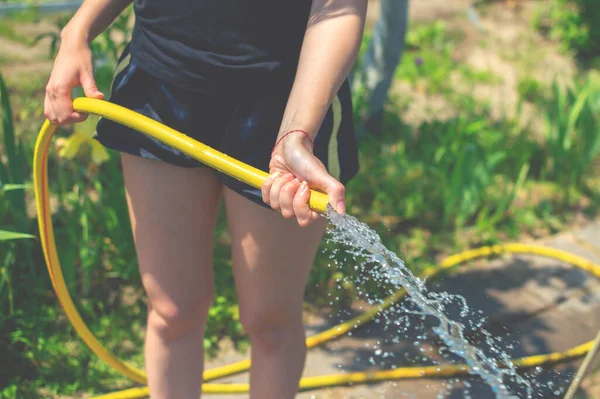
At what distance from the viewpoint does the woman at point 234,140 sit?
1.38 m

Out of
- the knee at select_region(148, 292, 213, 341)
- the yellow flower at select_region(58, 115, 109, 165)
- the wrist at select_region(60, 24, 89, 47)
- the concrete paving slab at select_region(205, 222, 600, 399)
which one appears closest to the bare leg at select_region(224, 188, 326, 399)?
the knee at select_region(148, 292, 213, 341)

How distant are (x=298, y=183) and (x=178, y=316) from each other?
0.61 m

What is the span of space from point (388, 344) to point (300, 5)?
1.52 meters

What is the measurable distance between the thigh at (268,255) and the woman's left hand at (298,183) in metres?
0.23

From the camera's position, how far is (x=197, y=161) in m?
1.52

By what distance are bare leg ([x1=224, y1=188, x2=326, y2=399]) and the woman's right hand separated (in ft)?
1.32

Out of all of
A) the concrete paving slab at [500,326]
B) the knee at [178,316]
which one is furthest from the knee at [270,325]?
the concrete paving slab at [500,326]

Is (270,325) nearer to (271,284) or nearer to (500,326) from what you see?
(271,284)

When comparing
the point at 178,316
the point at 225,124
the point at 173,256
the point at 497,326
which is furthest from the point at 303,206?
the point at 497,326

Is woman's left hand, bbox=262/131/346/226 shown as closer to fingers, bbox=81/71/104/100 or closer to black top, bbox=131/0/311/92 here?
black top, bbox=131/0/311/92

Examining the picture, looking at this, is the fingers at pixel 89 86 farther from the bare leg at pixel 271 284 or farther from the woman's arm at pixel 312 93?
the woman's arm at pixel 312 93

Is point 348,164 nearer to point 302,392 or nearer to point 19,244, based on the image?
point 302,392

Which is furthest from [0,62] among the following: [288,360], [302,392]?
[288,360]

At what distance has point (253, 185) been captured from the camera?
1.32m
